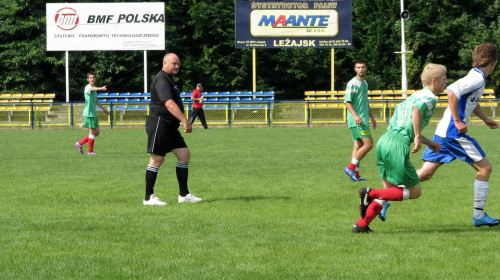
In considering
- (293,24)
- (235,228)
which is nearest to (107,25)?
(293,24)

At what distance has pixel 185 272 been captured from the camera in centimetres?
541

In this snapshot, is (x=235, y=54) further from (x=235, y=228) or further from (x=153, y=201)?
(x=235, y=228)

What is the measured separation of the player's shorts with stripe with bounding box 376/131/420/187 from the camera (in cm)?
673

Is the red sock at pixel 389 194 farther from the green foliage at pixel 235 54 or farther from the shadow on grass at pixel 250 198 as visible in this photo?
the green foliage at pixel 235 54

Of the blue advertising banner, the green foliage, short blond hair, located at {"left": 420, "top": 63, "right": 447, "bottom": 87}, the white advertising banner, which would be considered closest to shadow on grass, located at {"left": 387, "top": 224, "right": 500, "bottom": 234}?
short blond hair, located at {"left": 420, "top": 63, "right": 447, "bottom": 87}

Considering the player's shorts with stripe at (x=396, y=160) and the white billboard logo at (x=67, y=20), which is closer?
the player's shorts with stripe at (x=396, y=160)

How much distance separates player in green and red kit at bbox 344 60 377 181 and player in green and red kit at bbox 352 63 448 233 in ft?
15.4

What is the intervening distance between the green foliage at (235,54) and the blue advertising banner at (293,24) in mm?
4789

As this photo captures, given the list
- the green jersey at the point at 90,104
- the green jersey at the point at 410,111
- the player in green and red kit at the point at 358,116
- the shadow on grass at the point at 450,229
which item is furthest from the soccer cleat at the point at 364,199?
the green jersey at the point at 90,104

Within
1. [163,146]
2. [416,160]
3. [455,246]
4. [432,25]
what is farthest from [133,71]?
[455,246]

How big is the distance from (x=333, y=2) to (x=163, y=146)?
30.8 metres

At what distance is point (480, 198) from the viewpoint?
739 cm

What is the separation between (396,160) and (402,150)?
101 mm

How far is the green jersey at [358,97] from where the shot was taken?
11.8 metres
